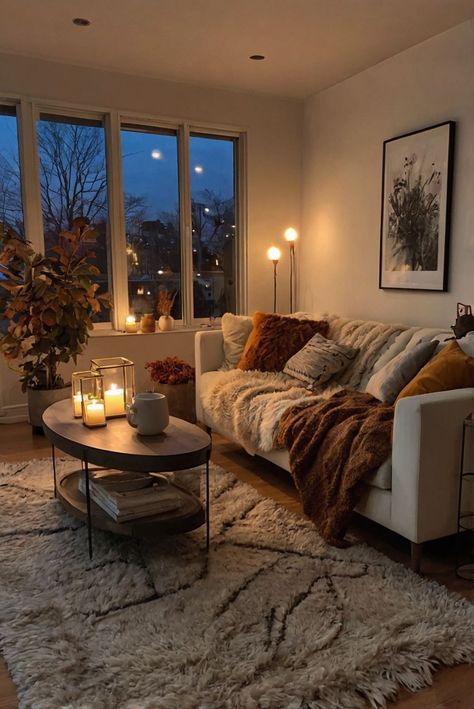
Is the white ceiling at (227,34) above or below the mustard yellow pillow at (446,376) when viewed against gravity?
above

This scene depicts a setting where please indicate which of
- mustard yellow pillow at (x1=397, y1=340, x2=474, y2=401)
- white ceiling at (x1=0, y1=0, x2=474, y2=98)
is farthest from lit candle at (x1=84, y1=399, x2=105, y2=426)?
white ceiling at (x1=0, y1=0, x2=474, y2=98)

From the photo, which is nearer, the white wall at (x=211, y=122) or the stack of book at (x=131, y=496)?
the stack of book at (x=131, y=496)

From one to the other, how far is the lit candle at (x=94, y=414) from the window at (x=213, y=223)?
2.66 m

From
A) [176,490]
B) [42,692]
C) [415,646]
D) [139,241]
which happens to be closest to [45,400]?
[139,241]

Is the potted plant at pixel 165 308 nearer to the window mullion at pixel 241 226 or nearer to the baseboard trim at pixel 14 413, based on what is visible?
the window mullion at pixel 241 226

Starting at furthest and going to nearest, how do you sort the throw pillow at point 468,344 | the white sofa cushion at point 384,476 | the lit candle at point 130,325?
the lit candle at point 130,325, the throw pillow at point 468,344, the white sofa cushion at point 384,476

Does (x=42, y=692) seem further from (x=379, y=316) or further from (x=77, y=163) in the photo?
(x=77, y=163)

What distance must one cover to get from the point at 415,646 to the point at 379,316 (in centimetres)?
288

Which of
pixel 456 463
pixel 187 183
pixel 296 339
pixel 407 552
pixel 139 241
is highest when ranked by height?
pixel 187 183

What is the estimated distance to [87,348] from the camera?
15.0 ft

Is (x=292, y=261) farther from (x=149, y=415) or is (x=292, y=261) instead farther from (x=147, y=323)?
(x=149, y=415)

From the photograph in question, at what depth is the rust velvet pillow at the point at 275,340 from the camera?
12.6ft

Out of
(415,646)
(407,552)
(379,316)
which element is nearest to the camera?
(415,646)

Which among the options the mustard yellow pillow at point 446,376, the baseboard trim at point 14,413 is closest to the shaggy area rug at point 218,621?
the mustard yellow pillow at point 446,376
